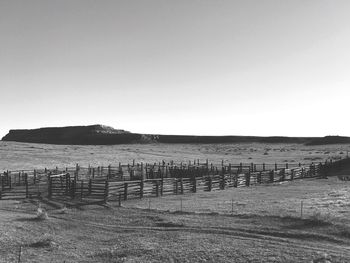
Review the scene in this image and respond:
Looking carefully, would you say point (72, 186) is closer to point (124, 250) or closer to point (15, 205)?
point (15, 205)

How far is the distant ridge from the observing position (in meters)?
152

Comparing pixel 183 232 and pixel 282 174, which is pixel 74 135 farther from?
pixel 183 232

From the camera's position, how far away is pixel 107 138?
6383 inches

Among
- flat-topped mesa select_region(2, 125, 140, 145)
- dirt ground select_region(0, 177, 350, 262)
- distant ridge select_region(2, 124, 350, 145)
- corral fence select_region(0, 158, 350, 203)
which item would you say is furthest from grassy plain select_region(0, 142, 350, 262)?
flat-topped mesa select_region(2, 125, 140, 145)

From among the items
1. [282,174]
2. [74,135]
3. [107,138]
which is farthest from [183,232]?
[74,135]

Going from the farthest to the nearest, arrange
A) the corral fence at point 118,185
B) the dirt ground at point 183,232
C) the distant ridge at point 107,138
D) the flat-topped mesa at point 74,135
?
the flat-topped mesa at point 74,135
the distant ridge at point 107,138
the corral fence at point 118,185
the dirt ground at point 183,232

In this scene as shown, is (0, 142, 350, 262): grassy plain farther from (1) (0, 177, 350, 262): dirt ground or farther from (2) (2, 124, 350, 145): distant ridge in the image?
(2) (2, 124, 350, 145): distant ridge

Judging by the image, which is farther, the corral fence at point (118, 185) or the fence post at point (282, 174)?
the fence post at point (282, 174)

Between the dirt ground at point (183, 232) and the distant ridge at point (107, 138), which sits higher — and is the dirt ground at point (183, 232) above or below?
below

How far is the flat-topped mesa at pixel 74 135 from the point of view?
159500 millimetres

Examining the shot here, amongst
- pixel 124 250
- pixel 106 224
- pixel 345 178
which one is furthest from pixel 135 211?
pixel 345 178

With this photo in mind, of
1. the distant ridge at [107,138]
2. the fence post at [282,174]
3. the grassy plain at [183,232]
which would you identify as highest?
the distant ridge at [107,138]

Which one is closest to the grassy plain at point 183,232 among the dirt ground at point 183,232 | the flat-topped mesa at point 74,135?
the dirt ground at point 183,232

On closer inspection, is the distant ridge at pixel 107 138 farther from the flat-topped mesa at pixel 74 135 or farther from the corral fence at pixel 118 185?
the corral fence at pixel 118 185
